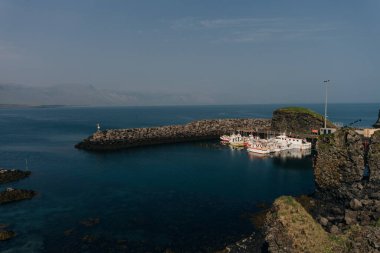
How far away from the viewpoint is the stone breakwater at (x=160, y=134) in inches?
3533

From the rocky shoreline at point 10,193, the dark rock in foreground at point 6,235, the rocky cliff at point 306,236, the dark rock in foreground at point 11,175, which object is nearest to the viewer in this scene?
the rocky cliff at point 306,236

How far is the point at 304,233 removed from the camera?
645 inches

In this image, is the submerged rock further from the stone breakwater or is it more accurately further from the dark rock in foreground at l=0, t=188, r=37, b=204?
the stone breakwater

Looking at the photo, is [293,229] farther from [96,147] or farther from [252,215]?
[96,147]

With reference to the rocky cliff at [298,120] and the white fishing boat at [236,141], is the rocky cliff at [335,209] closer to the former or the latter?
the white fishing boat at [236,141]

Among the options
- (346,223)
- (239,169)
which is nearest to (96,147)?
(239,169)

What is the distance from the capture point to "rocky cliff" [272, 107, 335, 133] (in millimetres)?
97350

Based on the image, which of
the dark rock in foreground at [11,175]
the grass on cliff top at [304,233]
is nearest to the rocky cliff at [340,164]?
the grass on cliff top at [304,233]

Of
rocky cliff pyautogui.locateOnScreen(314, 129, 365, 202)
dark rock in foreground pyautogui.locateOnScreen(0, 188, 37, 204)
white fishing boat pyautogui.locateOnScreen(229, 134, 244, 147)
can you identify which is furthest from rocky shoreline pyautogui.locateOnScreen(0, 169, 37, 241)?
white fishing boat pyautogui.locateOnScreen(229, 134, 244, 147)

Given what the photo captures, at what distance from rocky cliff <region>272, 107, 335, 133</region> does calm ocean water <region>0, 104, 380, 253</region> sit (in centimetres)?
2525

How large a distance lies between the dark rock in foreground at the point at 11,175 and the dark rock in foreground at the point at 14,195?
915cm

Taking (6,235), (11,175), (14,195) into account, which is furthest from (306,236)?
(11,175)

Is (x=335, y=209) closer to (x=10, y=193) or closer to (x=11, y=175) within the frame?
(x=10, y=193)

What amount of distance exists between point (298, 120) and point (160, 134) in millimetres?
44462
